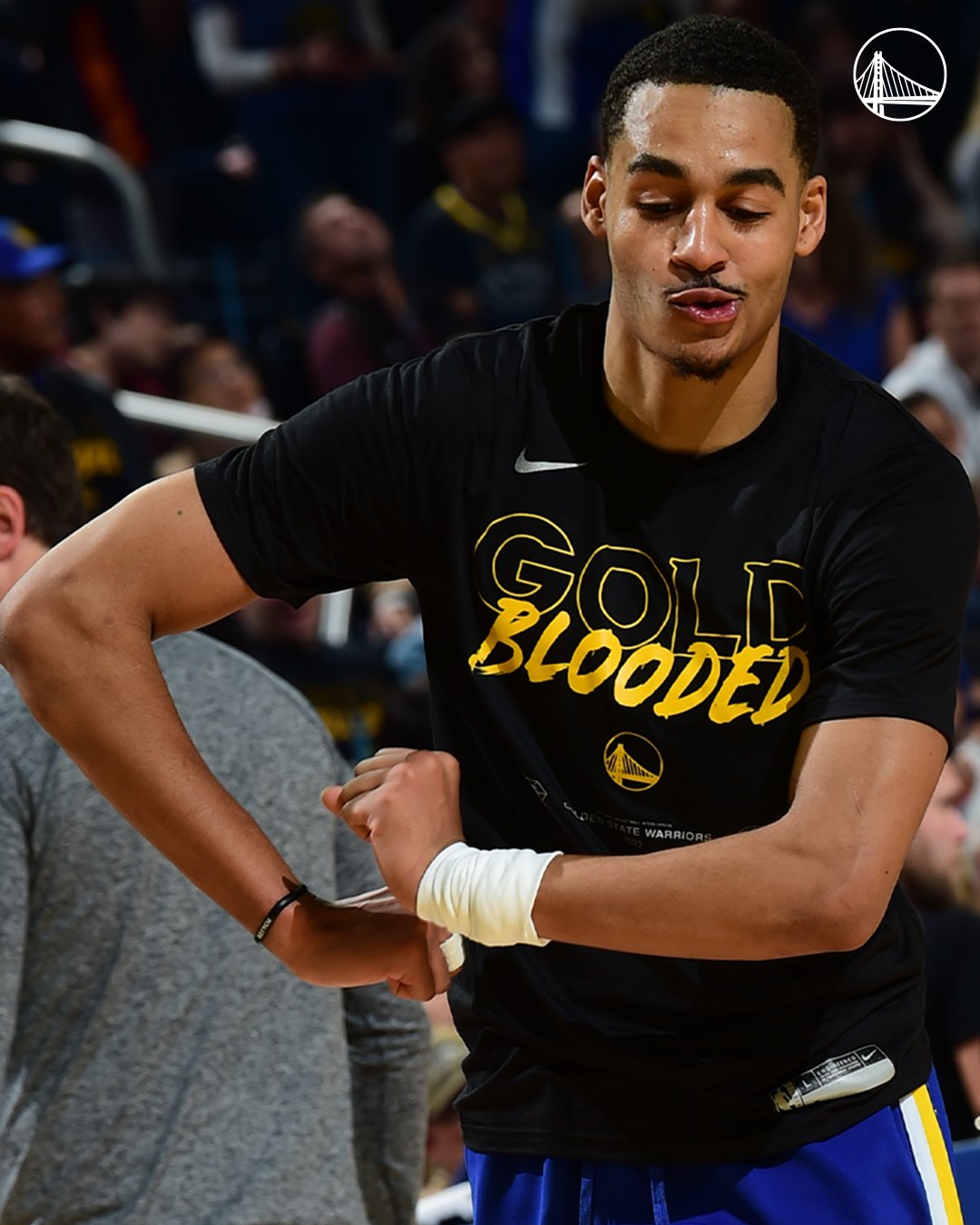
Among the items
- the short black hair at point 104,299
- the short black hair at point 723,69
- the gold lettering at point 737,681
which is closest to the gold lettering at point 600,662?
the gold lettering at point 737,681

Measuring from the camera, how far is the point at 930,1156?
210 centimetres

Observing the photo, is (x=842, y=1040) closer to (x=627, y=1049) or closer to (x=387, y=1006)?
(x=627, y=1049)

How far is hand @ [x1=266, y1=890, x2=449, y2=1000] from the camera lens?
2.17 metres

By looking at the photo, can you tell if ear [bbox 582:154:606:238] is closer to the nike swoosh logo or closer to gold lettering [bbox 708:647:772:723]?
the nike swoosh logo

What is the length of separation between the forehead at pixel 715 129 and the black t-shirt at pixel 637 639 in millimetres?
259

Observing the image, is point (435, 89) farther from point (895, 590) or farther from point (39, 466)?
point (895, 590)

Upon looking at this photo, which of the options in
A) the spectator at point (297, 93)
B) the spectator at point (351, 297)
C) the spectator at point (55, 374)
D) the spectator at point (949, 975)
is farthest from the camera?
the spectator at point (297, 93)

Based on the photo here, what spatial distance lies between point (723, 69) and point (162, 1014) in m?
1.35

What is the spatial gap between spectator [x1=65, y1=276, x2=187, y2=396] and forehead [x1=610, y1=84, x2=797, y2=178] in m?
5.89

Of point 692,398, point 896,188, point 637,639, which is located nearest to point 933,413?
point 896,188

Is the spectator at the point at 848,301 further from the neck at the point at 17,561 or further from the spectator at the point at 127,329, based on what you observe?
the neck at the point at 17,561

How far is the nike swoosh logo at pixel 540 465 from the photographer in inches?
83.7

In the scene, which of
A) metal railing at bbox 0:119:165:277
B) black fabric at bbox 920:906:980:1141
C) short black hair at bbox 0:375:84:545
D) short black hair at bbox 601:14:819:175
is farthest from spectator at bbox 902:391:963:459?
short black hair at bbox 601:14:819:175

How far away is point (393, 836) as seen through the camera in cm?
204
